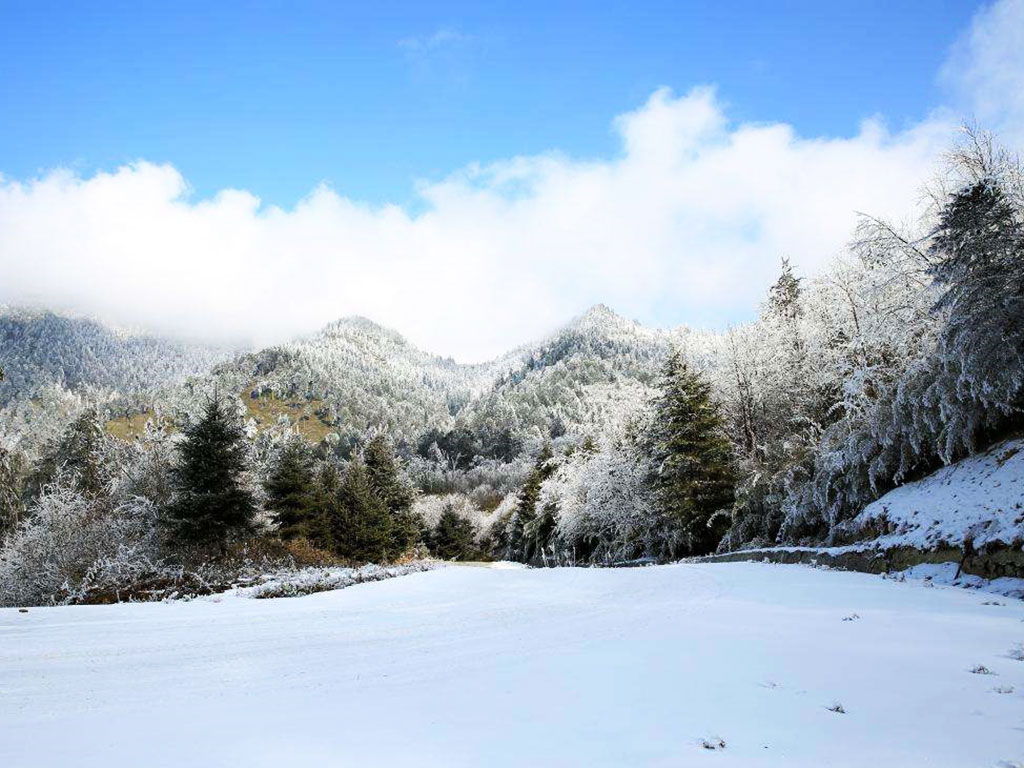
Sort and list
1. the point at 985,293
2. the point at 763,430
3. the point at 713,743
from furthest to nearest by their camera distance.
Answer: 1. the point at 763,430
2. the point at 985,293
3. the point at 713,743

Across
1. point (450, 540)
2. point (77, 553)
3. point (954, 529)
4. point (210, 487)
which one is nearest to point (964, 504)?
point (954, 529)

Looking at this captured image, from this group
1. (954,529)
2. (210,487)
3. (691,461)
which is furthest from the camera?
(691,461)

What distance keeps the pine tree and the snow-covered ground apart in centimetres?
1616

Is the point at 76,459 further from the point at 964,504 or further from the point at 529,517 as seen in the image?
the point at 964,504

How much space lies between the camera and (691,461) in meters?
26.1

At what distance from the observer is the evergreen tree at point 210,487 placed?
24.5 metres

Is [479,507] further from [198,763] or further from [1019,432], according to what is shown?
[198,763]

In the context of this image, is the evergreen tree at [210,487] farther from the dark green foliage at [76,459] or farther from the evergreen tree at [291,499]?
the dark green foliage at [76,459]

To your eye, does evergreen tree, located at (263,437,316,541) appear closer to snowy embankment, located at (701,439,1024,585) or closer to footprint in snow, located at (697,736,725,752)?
snowy embankment, located at (701,439,1024,585)

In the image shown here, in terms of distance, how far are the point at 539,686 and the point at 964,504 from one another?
11143mm

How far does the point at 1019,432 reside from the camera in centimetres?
1299

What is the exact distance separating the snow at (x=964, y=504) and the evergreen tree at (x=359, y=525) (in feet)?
90.5

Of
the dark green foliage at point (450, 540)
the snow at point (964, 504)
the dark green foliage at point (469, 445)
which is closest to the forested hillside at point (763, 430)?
the snow at point (964, 504)

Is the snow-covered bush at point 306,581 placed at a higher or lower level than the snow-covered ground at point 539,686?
lower
